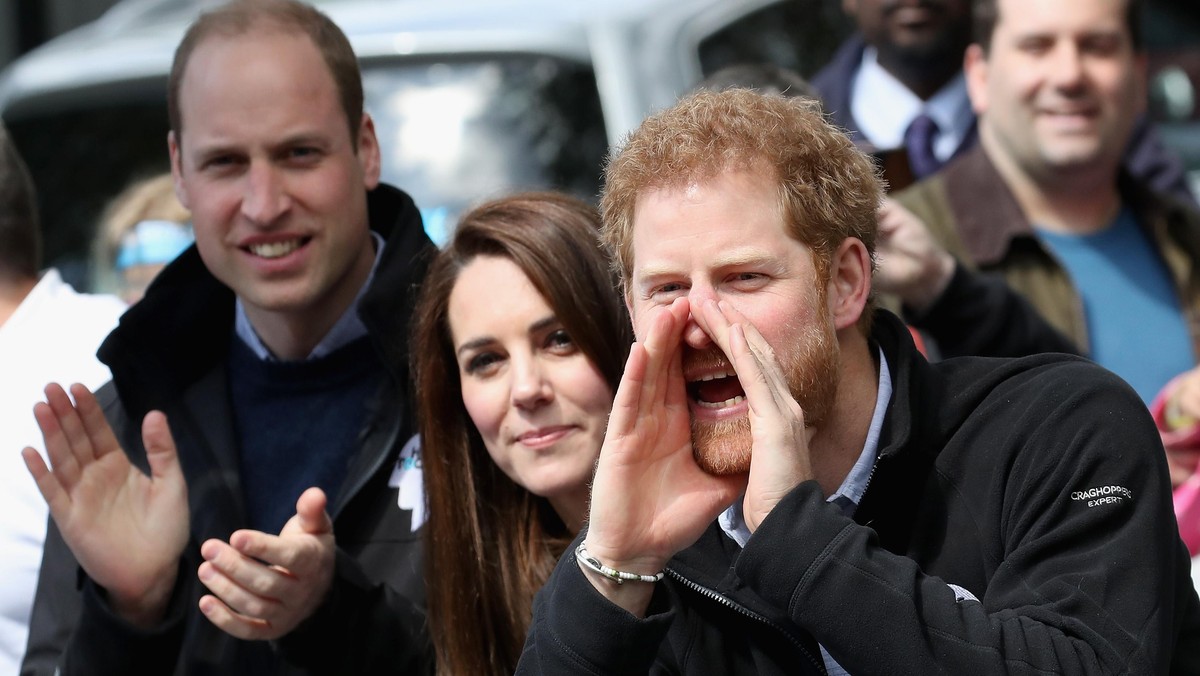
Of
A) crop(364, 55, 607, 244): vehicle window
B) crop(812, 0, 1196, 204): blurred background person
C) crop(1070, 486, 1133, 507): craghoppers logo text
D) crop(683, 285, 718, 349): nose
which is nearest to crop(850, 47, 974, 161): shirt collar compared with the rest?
crop(812, 0, 1196, 204): blurred background person

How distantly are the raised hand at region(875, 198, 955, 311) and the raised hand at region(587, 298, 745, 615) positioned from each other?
1.42 metres

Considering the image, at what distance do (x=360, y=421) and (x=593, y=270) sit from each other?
67 cm

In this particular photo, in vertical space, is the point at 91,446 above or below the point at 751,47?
below

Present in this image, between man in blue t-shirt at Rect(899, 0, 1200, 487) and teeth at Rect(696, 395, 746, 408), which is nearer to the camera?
teeth at Rect(696, 395, 746, 408)

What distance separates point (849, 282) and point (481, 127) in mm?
2546

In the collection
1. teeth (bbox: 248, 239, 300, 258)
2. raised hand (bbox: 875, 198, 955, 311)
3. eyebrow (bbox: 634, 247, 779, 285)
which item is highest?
teeth (bbox: 248, 239, 300, 258)

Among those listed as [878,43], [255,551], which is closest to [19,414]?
[255,551]

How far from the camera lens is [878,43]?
502 cm

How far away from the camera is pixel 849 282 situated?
Answer: 103 inches

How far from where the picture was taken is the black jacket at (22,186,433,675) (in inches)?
128

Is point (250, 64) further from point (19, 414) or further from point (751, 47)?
point (751, 47)

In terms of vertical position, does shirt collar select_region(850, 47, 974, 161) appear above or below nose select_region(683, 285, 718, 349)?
above

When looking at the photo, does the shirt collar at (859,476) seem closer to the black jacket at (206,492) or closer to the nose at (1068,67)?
the black jacket at (206,492)

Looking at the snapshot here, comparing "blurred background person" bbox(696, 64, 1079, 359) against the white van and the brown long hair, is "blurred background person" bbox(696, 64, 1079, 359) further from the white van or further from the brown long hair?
the white van
